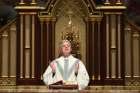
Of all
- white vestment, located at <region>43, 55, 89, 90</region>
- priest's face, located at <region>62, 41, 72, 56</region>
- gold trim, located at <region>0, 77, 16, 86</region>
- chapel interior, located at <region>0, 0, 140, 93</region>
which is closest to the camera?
priest's face, located at <region>62, 41, 72, 56</region>

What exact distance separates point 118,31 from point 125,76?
110 centimetres

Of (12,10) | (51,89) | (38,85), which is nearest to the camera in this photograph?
(51,89)

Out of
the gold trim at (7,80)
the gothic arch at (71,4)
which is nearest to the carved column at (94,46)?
the gothic arch at (71,4)

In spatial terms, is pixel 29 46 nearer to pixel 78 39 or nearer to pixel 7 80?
pixel 7 80

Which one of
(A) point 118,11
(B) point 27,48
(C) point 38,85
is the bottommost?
(C) point 38,85

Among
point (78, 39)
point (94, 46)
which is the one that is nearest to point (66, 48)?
point (94, 46)

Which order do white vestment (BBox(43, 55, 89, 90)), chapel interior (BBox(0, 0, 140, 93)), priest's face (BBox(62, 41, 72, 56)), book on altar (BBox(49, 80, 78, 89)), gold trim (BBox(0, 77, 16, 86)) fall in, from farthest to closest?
gold trim (BBox(0, 77, 16, 86)) < chapel interior (BBox(0, 0, 140, 93)) < white vestment (BBox(43, 55, 89, 90)) < priest's face (BBox(62, 41, 72, 56)) < book on altar (BBox(49, 80, 78, 89))

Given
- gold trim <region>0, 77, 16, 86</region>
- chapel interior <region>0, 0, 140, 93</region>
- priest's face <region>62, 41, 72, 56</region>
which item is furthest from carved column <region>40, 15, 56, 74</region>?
priest's face <region>62, 41, 72, 56</region>

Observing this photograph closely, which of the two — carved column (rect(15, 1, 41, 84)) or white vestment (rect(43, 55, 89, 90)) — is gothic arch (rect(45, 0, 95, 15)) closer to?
carved column (rect(15, 1, 41, 84))

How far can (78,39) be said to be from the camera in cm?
1380

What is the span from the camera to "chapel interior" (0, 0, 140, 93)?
1360cm

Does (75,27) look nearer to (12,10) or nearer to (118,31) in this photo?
(118,31)

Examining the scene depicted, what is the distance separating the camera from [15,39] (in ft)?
45.5

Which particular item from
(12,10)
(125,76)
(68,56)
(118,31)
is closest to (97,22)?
(118,31)
